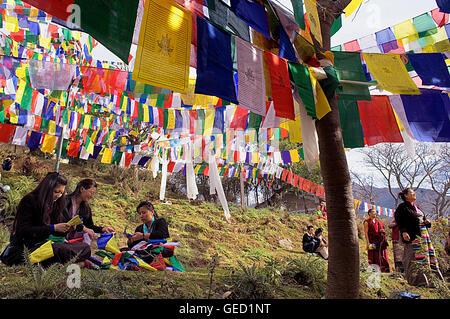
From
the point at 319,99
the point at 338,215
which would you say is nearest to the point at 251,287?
the point at 338,215

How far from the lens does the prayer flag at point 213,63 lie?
296cm

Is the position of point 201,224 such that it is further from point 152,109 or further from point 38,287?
point 38,287

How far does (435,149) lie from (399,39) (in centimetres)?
218

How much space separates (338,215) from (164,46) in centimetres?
264

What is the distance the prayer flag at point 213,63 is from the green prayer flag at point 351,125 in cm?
287

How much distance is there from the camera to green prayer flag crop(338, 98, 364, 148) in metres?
5.12

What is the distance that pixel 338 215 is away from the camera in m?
3.29

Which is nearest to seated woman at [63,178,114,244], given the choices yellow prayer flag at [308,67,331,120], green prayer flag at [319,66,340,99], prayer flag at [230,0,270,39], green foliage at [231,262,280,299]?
green foliage at [231,262,280,299]

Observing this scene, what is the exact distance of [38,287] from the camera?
2.62m

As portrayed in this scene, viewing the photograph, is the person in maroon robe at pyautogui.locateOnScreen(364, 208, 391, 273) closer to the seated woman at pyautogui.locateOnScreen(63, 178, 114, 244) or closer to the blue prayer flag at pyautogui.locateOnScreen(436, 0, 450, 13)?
the blue prayer flag at pyautogui.locateOnScreen(436, 0, 450, 13)

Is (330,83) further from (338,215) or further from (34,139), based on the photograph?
(34,139)

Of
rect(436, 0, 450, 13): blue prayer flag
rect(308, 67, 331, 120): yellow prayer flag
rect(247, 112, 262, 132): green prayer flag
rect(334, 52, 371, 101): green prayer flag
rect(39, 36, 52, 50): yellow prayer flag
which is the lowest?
rect(308, 67, 331, 120): yellow prayer flag

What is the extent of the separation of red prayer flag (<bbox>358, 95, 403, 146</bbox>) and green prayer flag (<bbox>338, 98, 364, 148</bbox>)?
12cm

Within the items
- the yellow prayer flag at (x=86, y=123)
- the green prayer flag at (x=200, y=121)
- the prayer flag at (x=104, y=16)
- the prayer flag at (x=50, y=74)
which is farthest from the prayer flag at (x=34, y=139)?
the prayer flag at (x=104, y=16)
